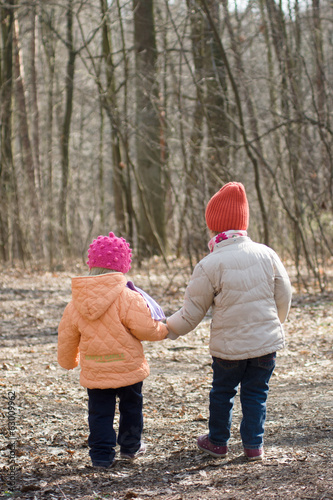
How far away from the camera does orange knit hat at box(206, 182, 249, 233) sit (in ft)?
11.6

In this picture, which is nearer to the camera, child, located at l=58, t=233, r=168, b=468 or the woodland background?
child, located at l=58, t=233, r=168, b=468

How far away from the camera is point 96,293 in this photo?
132 inches

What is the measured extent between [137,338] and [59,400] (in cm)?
166

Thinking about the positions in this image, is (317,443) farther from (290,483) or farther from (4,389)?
(4,389)

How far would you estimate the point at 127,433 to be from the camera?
3.54m

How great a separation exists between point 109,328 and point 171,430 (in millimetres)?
1205

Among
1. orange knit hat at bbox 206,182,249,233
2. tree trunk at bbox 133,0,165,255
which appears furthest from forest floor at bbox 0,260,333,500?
tree trunk at bbox 133,0,165,255

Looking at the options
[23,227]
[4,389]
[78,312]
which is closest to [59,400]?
[4,389]

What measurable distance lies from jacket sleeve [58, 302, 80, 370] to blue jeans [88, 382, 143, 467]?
245 millimetres

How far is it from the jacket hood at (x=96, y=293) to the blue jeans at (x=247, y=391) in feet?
2.37

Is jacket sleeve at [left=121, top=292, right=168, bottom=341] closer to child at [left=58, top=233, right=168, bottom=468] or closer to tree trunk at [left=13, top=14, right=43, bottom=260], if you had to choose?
child at [left=58, top=233, right=168, bottom=468]

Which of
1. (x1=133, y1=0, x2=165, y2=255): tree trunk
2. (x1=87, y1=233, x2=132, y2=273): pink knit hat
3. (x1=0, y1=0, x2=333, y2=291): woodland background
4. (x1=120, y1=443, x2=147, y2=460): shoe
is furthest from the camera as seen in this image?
(x1=133, y1=0, x2=165, y2=255): tree trunk

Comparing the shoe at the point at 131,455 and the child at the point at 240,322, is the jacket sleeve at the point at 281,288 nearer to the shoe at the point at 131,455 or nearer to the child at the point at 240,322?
the child at the point at 240,322

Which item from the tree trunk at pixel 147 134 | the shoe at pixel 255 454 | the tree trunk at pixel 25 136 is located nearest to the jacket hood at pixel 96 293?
the shoe at pixel 255 454
